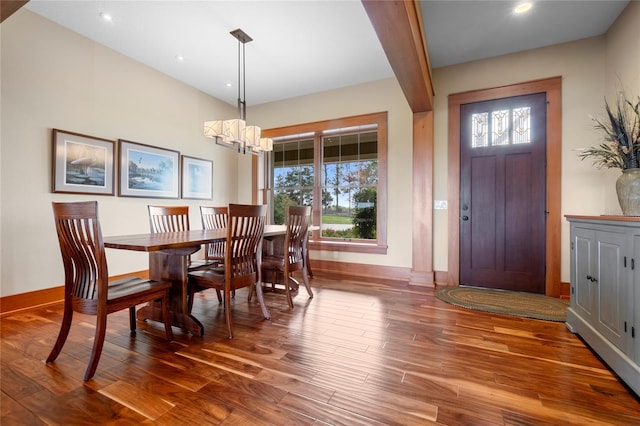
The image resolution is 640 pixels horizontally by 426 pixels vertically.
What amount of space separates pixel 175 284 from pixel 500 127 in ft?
13.5

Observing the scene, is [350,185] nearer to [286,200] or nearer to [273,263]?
[286,200]

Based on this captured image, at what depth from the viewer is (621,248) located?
1702mm

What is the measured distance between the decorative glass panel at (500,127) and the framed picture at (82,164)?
4.88 meters

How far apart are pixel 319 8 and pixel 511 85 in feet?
8.43

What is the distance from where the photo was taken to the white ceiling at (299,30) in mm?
2727

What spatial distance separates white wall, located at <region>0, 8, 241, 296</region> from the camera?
8.86 feet

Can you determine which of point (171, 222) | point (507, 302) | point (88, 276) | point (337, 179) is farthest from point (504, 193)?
point (88, 276)

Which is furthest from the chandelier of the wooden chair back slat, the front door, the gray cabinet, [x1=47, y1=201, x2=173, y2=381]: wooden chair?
the gray cabinet

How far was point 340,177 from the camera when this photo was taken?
470 centimetres

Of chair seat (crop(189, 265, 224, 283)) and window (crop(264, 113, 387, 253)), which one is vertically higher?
window (crop(264, 113, 387, 253))

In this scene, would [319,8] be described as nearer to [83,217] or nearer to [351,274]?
[83,217]

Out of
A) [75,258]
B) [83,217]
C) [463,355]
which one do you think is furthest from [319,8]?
[463,355]

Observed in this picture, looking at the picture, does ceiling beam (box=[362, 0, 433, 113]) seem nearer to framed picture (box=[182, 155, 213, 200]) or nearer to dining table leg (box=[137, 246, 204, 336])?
dining table leg (box=[137, 246, 204, 336])

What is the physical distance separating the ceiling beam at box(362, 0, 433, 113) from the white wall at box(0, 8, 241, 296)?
3380 mm
